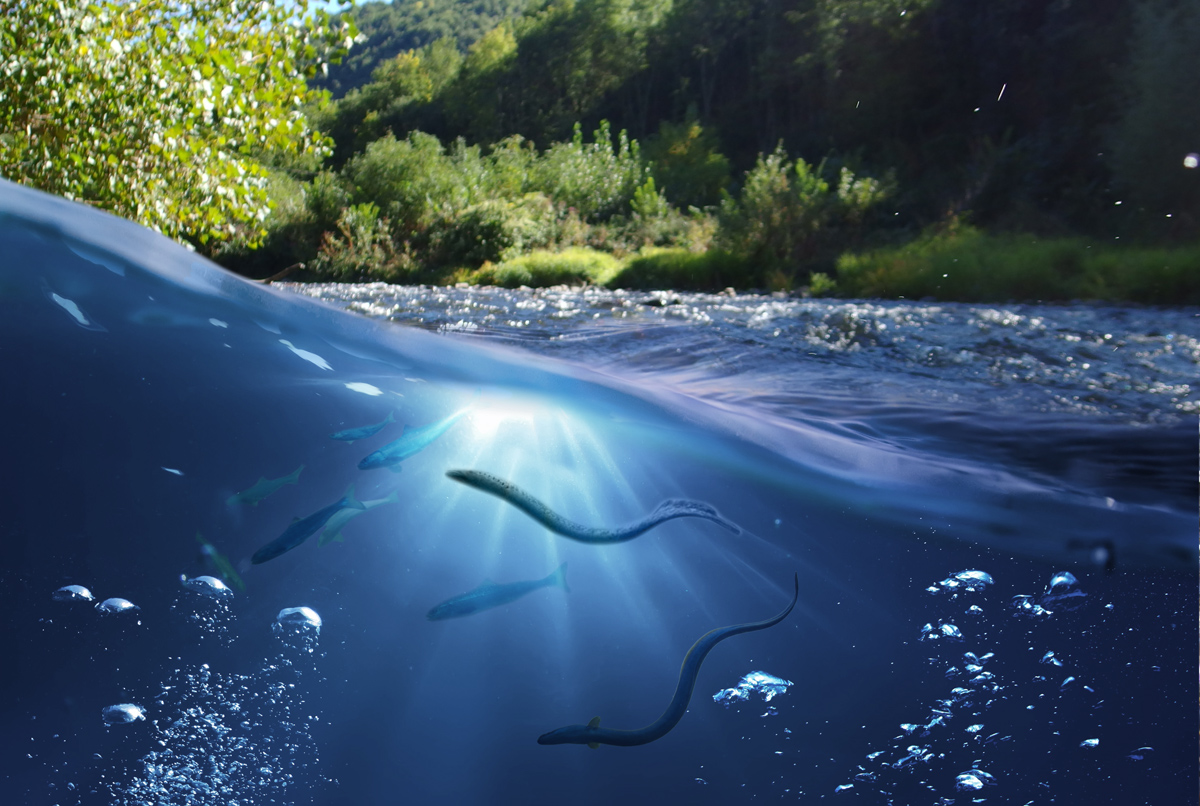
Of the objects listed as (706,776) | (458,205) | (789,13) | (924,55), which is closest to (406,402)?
(706,776)

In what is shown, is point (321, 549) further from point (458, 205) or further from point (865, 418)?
point (458, 205)

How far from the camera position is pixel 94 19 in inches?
193

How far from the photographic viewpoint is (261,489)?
1.81m

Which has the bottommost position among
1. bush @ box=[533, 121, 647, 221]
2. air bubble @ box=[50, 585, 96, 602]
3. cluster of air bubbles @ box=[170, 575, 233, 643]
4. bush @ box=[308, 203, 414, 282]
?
cluster of air bubbles @ box=[170, 575, 233, 643]

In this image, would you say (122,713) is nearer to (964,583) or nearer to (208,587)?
(208,587)

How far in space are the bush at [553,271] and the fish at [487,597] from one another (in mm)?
15656

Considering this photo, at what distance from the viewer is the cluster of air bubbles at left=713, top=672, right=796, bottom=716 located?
5.51 ft

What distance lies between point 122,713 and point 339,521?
1.81 ft

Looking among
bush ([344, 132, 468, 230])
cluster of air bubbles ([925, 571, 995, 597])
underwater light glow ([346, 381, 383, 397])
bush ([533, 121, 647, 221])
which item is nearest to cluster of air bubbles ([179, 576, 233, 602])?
underwater light glow ([346, 381, 383, 397])

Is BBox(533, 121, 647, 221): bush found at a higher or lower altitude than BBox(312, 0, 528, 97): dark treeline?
lower

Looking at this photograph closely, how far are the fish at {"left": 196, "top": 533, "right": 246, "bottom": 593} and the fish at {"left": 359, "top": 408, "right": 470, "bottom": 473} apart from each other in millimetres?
379

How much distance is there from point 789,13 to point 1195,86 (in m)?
21.7

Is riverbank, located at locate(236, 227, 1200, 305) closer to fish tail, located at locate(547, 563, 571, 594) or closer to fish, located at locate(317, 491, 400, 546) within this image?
fish tail, located at locate(547, 563, 571, 594)

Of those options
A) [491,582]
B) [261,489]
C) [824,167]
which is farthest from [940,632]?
[824,167]
